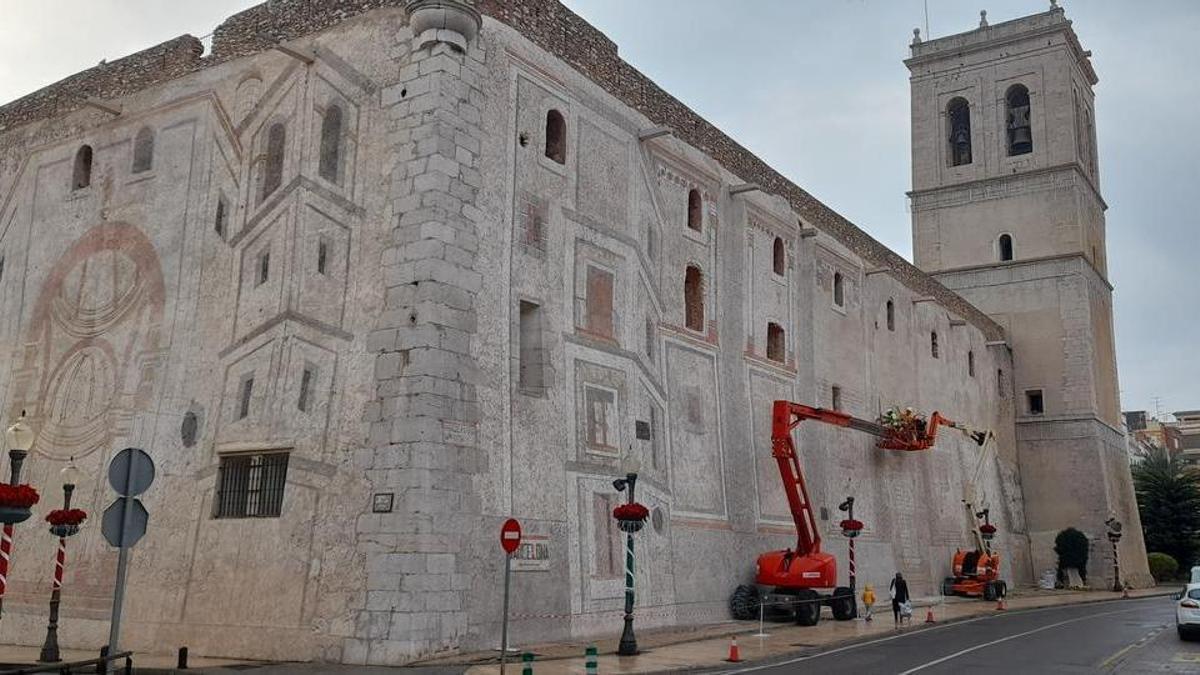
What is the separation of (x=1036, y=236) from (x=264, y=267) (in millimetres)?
33175

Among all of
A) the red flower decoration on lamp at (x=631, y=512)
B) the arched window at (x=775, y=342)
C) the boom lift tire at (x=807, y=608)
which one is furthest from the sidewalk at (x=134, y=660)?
the arched window at (x=775, y=342)

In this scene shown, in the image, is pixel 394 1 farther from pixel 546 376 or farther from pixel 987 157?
pixel 987 157

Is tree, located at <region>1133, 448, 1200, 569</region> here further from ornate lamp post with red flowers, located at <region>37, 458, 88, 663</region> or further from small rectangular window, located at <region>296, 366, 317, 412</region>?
ornate lamp post with red flowers, located at <region>37, 458, 88, 663</region>

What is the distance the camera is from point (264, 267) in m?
16.6

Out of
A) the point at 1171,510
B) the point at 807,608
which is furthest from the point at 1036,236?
the point at 807,608

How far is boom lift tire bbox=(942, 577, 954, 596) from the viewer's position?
103 feet

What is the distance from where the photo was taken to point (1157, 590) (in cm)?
3928

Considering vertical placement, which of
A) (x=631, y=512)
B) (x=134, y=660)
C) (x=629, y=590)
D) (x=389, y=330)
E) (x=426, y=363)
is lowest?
(x=134, y=660)

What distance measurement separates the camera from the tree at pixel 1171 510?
48.0 m

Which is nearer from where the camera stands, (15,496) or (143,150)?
(15,496)

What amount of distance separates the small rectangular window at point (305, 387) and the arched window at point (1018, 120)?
3479cm

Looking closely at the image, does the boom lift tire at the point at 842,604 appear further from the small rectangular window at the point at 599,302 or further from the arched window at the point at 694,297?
the small rectangular window at the point at 599,302

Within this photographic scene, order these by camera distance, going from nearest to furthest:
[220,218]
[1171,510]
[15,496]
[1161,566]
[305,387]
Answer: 1. [15,496]
2. [305,387]
3. [220,218]
4. [1161,566]
5. [1171,510]

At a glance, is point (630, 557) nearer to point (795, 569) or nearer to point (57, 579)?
point (795, 569)
